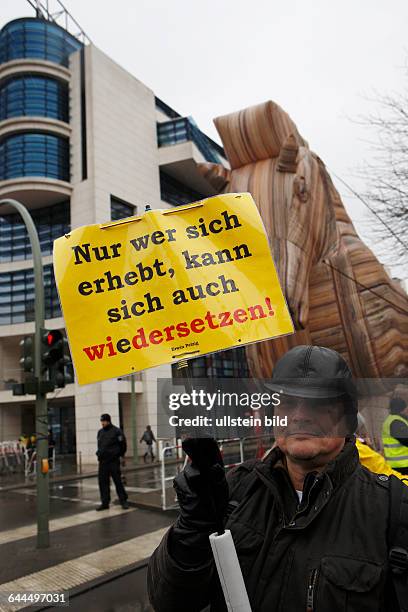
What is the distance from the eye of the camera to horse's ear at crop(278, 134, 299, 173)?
6.73 metres

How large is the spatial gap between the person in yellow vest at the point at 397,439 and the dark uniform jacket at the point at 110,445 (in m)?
6.39

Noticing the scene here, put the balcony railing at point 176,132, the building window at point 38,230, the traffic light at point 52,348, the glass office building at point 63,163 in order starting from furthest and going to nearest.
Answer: the balcony railing at point 176,132, the building window at point 38,230, the glass office building at point 63,163, the traffic light at point 52,348

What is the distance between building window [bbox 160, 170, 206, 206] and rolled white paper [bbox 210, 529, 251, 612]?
3063cm

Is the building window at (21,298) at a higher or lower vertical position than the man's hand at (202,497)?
higher

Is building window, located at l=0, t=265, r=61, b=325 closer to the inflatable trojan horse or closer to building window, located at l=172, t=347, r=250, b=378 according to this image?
building window, located at l=172, t=347, r=250, b=378

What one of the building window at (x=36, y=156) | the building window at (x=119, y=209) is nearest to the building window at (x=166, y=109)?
the building window at (x=36, y=156)

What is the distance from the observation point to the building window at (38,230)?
27.8 m

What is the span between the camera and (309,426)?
1.57m

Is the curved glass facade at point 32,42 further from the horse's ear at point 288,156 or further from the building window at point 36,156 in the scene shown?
the horse's ear at point 288,156

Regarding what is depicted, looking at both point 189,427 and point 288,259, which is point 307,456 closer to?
point 189,427

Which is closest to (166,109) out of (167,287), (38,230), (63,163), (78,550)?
(63,163)

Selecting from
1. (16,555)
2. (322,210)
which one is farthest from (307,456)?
(16,555)

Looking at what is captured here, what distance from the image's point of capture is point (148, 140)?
28984 millimetres

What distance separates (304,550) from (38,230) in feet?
96.2
